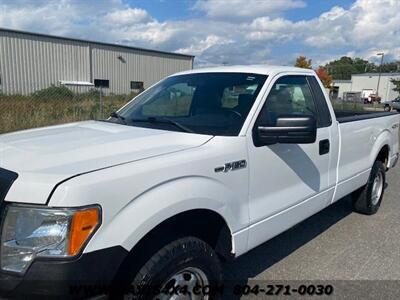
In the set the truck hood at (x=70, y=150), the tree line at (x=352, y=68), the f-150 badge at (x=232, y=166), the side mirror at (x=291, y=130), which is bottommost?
the f-150 badge at (x=232, y=166)

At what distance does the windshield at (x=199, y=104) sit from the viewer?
116 inches

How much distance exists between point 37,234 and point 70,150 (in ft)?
2.13

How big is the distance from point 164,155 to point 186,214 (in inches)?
15.5

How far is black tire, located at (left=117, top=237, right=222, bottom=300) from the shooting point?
2102 millimetres

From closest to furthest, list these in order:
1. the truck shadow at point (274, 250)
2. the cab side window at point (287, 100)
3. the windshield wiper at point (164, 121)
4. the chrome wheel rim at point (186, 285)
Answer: the chrome wheel rim at point (186, 285) < the windshield wiper at point (164, 121) < the cab side window at point (287, 100) < the truck shadow at point (274, 250)

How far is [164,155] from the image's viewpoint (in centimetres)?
233

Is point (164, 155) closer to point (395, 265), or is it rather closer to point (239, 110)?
point (239, 110)

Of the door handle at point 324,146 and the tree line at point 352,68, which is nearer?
the door handle at point 324,146

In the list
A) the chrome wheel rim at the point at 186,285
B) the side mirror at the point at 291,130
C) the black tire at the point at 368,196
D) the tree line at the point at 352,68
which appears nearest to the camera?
the chrome wheel rim at the point at 186,285

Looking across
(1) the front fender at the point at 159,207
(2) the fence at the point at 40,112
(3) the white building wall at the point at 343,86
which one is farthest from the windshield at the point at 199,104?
(3) the white building wall at the point at 343,86

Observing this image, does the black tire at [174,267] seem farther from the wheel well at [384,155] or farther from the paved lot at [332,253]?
the wheel well at [384,155]

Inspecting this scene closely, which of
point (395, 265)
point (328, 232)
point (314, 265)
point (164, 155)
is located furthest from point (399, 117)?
point (164, 155)

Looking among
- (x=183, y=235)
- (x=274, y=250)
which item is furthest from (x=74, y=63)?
(x=183, y=235)

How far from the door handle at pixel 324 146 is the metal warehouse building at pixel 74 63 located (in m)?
23.7
